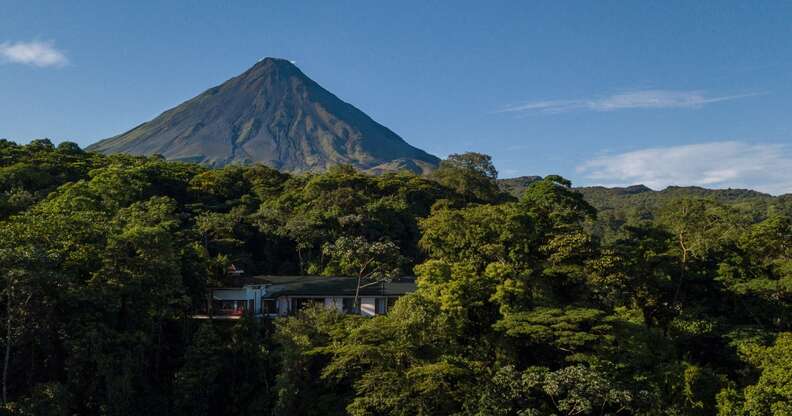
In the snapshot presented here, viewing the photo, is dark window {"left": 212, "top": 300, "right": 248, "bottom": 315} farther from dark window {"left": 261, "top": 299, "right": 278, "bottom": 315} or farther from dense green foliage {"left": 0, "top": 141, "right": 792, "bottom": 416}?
dark window {"left": 261, "top": 299, "right": 278, "bottom": 315}

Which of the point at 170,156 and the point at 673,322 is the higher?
the point at 170,156

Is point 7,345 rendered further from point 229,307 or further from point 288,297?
point 288,297

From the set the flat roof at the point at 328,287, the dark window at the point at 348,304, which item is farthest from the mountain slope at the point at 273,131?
the dark window at the point at 348,304

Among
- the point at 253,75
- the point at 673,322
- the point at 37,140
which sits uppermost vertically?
the point at 253,75

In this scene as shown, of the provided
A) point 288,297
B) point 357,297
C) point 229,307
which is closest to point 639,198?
point 357,297

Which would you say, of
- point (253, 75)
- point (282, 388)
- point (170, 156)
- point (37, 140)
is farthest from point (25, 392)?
point (253, 75)

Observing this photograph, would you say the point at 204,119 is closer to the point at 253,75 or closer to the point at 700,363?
the point at 253,75
